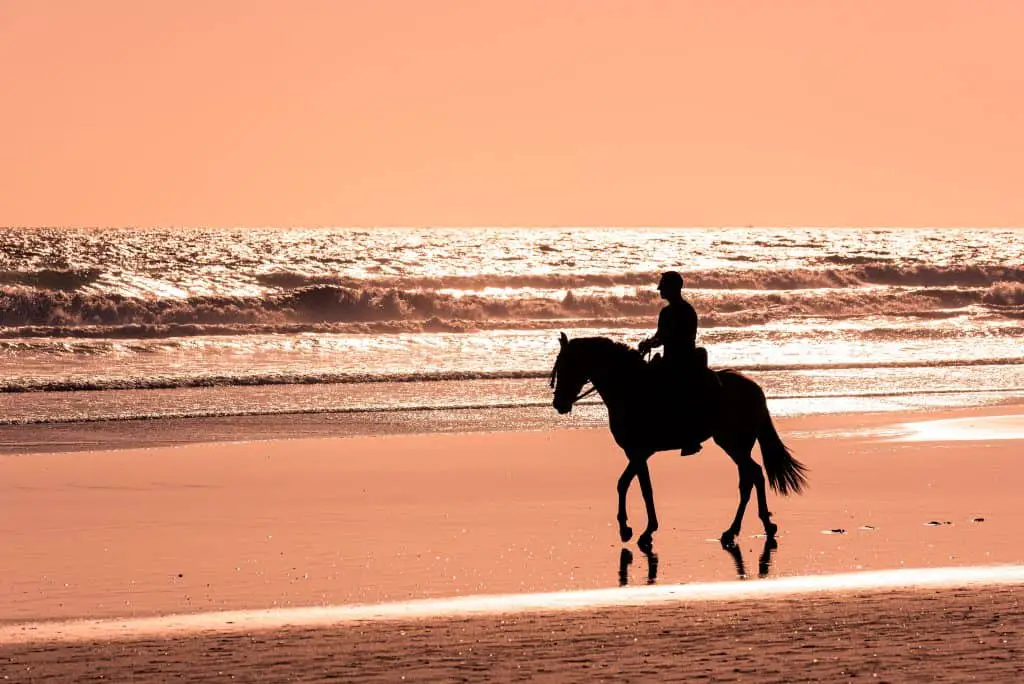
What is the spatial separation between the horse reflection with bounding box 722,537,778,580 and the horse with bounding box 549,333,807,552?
0.46 meters

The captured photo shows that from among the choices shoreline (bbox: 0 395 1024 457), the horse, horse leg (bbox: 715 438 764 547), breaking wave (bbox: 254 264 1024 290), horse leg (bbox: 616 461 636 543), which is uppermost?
breaking wave (bbox: 254 264 1024 290)

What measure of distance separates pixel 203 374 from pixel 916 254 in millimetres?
69945

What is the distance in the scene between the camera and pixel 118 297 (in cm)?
5994

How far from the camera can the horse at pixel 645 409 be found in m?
12.2

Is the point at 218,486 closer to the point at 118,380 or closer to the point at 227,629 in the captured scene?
the point at 227,629

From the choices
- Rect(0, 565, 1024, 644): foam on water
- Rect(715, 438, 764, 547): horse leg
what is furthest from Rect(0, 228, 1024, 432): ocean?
Rect(0, 565, 1024, 644): foam on water

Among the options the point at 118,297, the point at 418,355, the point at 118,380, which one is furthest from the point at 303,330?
the point at 118,380

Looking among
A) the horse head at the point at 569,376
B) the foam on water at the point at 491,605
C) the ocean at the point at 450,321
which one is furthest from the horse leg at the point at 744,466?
the ocean at the point at 450,321

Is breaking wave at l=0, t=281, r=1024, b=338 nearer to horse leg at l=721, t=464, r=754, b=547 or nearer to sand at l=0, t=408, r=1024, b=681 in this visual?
sand at l=0, t=408, r=1024, b=681

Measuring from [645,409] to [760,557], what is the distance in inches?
67.3

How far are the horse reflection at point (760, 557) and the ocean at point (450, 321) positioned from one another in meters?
10.8

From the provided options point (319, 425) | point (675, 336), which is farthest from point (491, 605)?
point (319, 425)

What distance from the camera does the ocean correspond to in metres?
27.3

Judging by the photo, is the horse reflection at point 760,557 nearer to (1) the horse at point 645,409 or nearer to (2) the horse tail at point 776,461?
(1) the horse at point 645,409
